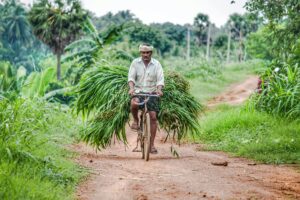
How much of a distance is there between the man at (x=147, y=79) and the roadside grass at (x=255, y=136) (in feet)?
6.00

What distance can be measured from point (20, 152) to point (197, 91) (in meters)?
17.7

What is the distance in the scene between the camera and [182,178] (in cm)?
671

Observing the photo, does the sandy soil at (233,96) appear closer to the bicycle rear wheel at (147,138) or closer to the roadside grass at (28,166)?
the bicycle rear wheel at (147,138)

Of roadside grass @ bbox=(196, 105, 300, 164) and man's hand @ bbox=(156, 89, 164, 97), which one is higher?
man's hand @ bbox=(156, 89, 164, 97)

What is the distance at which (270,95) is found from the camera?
1103 centimetres

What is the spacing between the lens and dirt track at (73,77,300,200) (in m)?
5.83

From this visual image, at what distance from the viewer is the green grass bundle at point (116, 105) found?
880 cm

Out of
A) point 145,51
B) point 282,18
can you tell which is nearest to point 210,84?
point 282,18

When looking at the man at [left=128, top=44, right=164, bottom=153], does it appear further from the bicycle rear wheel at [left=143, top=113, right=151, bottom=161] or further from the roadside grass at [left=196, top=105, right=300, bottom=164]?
the roadside grass at [left=196, top=105, right=300, bottom=164]

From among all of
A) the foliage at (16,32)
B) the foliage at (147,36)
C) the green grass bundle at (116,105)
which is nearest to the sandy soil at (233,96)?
the green grass bundle at (116,105)

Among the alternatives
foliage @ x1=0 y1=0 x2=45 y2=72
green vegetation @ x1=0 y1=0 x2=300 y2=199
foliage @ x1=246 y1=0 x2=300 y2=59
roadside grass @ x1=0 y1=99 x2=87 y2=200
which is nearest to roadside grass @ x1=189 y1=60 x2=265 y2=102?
green vegetation @ x1=0 y1=0 x2=300 y2=199

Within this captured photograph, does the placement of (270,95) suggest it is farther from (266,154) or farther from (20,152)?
(20,152)

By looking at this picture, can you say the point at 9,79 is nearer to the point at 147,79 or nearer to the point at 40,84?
the point at 40,84

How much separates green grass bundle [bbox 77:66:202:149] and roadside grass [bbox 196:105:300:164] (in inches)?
42.9
